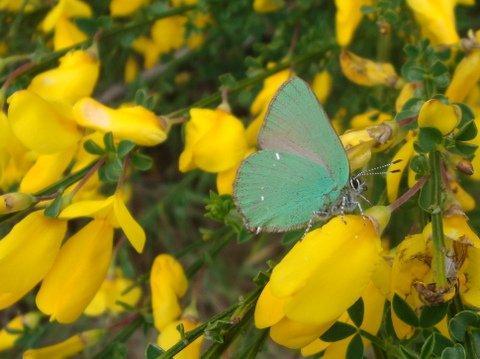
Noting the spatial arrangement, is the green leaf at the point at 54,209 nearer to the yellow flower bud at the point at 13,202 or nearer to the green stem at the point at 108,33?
the yellow flower bud at the point at 13,202

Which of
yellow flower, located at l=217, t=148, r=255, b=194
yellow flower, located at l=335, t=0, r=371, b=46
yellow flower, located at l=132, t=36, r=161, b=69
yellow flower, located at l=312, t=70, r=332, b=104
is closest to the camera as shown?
yellow flower, located at l=217, t=148, r=255, b=194

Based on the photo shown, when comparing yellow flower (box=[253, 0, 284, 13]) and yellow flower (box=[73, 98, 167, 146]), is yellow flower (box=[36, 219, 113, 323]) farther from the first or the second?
yellow flower (box=[253, 0, 284, 13])

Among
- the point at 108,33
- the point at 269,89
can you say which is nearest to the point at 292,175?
the point at 269,89

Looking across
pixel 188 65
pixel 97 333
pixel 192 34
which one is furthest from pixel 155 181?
pixel 97 333

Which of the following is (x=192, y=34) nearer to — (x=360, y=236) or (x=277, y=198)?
(x=277, y=198)

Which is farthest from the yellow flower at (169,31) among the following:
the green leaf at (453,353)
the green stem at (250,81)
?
the green leaf at (453,353)

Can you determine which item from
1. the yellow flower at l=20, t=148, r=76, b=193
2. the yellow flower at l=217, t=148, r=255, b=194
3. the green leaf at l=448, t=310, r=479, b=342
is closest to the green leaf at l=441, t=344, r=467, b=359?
the green leaf at l=448, t=310, r=479, b=342

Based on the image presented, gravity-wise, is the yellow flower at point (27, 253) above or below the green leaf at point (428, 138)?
below
